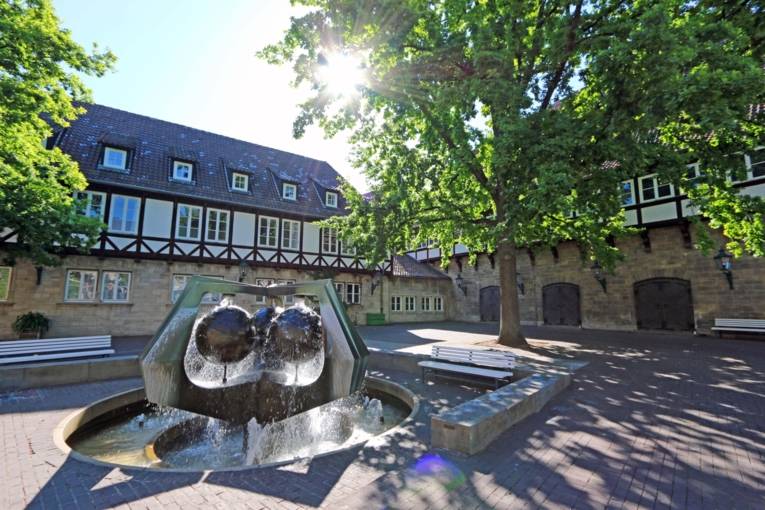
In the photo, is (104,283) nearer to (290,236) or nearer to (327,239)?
(290,236)

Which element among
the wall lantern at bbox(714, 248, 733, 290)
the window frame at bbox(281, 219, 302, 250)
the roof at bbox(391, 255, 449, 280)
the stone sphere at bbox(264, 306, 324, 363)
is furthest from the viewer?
the roof at bbox(391, 255, 449, 280)

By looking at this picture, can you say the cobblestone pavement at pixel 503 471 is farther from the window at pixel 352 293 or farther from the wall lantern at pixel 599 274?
the window at pixel 352 293

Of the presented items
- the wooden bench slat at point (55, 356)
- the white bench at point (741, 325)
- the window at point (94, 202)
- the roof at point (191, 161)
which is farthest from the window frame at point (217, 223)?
the white bench at point (741, 325)

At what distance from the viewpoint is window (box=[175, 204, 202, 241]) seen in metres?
16.0

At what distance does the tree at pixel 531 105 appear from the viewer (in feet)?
23.5

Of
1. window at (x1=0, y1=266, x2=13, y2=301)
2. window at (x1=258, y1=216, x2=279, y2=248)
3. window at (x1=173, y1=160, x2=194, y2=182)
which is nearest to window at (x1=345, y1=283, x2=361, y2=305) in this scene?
window at (x1=258, y1=216, x2=279, y2=248)

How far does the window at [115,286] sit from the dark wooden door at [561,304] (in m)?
20.2

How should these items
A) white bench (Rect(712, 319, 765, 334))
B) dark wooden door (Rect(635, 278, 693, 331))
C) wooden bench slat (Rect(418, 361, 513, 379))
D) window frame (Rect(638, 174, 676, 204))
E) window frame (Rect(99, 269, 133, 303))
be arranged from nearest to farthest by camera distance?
wooden bench slat (Rect(418, 361, 513, 379))
white bench (Rect(712, 319, 765, 334))
window frame (Rect(99, 269, 133, 303))
window frame (Rect(638, 174, 676, 204))
dark wooden door (Rect(635, 278, 693, 331))

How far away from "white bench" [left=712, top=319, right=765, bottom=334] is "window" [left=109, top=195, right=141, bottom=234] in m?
23.5

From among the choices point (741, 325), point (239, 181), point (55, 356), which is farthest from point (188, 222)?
point (741, 325)

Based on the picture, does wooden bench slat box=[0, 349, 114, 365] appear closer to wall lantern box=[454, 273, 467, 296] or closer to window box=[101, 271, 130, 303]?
window box=[101, 271, 130, 303]

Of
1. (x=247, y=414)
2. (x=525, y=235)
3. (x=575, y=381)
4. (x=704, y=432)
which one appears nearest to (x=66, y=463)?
(x=247, y=414)

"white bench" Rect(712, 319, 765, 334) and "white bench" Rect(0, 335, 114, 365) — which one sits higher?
"white bench" Rect(712, 319, 765, 334)

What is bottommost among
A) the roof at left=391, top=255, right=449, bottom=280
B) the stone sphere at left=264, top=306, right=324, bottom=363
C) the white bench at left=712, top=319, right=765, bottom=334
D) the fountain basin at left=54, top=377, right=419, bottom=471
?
the fountain basin at left=54, top=377, right=419, bottom=471
